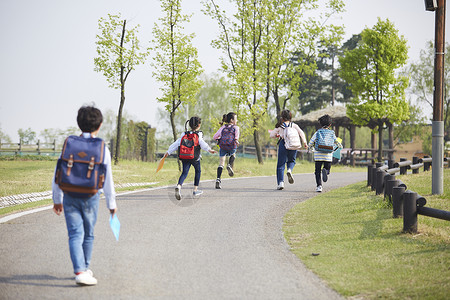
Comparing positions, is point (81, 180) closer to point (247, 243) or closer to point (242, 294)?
point (242, 294)

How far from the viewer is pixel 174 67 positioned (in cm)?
2116

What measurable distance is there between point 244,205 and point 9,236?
494cm

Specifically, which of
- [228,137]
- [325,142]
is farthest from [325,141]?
[228,137]

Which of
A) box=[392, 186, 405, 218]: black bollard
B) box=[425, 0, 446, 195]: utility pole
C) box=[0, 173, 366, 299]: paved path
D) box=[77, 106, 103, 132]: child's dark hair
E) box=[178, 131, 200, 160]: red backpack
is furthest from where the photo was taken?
box=[425, 0, 446, 195]: utility pole

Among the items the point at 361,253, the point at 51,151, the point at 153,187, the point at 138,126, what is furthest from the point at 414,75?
the point at 361,253

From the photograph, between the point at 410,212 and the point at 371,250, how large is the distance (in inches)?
43.8

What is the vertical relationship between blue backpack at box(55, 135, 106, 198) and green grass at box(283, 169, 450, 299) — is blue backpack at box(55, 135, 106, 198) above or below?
above

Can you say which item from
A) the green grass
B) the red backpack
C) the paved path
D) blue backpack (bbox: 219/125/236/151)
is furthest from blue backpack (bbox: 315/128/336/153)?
the red backpack

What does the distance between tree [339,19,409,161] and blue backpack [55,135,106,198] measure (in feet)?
89.2

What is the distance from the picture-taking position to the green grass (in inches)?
176

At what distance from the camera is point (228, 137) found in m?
12.3

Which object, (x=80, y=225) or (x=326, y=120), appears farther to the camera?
(x=326, y=120)

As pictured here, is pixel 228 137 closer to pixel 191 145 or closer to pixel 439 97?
pixel 191 145

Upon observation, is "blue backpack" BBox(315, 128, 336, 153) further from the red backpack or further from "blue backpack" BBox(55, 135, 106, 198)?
"blue backpack" BBox(55, 135, 106, 198)
